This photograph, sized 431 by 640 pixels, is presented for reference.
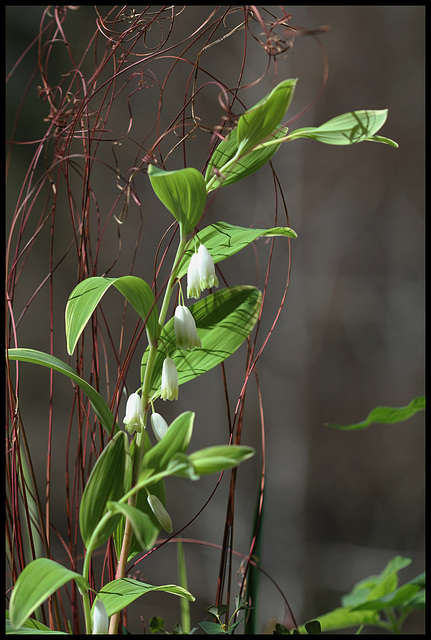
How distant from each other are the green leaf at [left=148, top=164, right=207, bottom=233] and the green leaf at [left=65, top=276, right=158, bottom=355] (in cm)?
4

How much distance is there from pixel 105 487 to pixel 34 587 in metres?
0.06

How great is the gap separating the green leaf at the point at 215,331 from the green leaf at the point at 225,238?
27 mm

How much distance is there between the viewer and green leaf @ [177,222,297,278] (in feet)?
0.98

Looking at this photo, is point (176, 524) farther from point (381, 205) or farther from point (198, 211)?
point (198, 211)

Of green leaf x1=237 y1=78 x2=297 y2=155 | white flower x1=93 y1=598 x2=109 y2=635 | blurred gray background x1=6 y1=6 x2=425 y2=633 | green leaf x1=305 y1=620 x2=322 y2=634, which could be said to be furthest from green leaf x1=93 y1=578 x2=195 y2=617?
blurred gray background x1=6 y1=6 x2=425 y2=633

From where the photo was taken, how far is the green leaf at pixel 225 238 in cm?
30

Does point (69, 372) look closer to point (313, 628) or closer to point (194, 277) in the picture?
point (194, 277)

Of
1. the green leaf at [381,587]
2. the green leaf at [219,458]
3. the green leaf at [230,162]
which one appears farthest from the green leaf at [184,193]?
the green leaf at [381,587]

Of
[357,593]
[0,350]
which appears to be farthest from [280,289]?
[0,350]

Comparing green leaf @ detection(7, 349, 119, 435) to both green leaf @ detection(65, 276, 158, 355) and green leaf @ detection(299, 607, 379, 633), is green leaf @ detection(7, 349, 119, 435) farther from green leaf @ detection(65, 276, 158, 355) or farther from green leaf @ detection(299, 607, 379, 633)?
green leaf @ detection(299, 607, 379, 633)

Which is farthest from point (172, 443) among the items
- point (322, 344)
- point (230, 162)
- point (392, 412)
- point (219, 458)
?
point (322, 344)

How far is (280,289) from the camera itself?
1.32 meters

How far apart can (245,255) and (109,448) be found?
1.05m

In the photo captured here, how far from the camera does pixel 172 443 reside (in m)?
0.25
